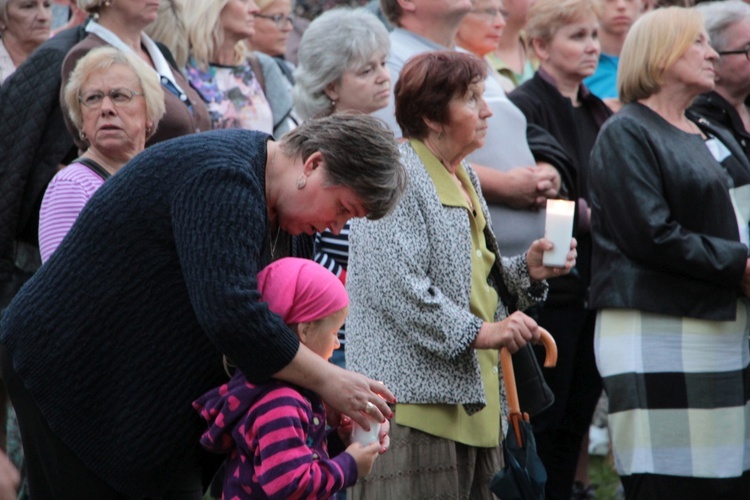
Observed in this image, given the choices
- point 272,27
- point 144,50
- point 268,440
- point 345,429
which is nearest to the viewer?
point 268,440

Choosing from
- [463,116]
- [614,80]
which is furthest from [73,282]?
[614,80]

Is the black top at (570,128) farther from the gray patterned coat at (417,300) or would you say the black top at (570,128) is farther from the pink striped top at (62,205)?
the pink striped top at (62,205)

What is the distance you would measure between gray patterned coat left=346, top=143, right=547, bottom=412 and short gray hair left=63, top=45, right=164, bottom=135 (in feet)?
3.09

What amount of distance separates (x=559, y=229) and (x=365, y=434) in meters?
1.18

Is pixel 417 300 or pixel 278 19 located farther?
pixel 278 19

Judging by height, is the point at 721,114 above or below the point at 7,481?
below

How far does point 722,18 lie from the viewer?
5.48 metres

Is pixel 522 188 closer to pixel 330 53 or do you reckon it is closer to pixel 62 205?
pixel 330 53

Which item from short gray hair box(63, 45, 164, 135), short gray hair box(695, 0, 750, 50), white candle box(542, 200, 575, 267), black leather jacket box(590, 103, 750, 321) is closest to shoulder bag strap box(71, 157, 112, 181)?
short gray hair box(63, 45, 164, 135)

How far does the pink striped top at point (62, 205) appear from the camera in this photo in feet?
12.5

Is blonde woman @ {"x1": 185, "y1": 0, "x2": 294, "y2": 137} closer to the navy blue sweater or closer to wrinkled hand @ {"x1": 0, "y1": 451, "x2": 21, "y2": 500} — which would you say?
the navy blue sweater

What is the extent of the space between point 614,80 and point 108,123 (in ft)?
11.6

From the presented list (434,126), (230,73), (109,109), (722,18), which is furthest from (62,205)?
(722,18)

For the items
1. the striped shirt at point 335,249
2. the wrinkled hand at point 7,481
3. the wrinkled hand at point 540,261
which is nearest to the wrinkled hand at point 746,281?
the wrinkled hand at point 540,261
